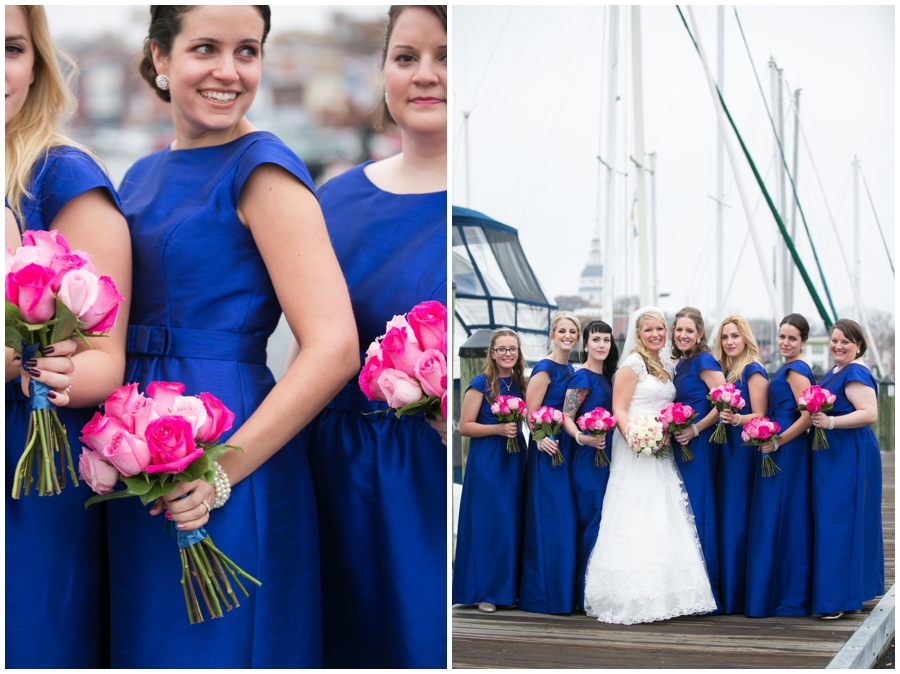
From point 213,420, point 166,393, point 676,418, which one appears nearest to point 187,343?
point 166,393

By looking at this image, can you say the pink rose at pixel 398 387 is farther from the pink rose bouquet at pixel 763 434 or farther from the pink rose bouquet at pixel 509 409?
the pink rose bouquet at pixel 763 434

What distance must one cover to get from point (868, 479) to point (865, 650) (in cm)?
95

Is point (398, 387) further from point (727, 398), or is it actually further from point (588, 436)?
point (727, 398)

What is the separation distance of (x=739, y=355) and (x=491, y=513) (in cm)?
150

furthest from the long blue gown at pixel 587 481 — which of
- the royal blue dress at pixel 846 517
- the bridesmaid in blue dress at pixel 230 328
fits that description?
the bridesmaid in blue dress at pixel 230 328

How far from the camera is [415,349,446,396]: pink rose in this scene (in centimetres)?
244

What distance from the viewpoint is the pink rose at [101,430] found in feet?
7.25

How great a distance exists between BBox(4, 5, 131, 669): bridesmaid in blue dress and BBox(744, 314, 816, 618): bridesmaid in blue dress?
120 inches

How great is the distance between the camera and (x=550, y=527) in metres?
4.27

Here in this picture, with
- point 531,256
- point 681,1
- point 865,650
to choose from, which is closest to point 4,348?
point 531,256

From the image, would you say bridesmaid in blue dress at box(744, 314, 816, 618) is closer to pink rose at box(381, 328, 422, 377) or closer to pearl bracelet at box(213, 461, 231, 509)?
pink rose at box(381, 328, 422, 377)

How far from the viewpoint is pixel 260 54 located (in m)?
2.66

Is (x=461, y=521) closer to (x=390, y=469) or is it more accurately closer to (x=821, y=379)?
(x=390, y=469)

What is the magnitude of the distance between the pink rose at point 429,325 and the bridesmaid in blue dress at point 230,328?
19cm
